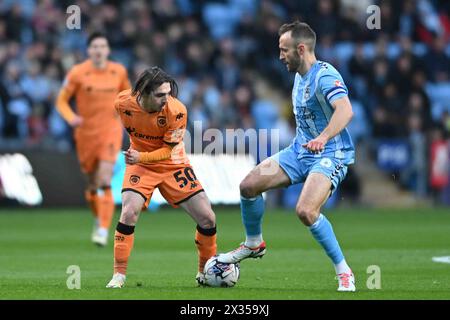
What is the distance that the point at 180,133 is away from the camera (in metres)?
10.5

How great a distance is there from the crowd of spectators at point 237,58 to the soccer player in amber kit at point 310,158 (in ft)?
40.6

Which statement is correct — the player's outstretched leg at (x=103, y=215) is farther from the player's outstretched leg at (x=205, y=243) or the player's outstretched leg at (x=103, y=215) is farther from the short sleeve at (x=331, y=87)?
the short sleeve at (x=331, y=87)

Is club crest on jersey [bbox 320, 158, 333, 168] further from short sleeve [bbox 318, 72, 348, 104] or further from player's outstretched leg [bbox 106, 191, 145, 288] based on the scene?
player's outstretched leg [bbox 106, 191, 145, 288]

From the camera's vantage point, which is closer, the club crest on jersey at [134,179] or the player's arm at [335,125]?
the player's arm at [335,125]

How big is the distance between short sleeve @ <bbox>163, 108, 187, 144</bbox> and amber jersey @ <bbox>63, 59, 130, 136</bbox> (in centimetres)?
567

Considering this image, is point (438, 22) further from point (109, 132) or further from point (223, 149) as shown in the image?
point (109, 132)

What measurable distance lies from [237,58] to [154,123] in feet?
53.0

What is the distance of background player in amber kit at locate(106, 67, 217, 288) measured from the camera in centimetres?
1011

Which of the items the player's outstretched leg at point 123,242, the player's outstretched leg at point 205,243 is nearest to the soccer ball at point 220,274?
the player's outstretched leg at point 205,243

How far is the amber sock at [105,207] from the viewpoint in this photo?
15414 mm

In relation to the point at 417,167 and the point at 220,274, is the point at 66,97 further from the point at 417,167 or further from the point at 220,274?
the point at 417,167

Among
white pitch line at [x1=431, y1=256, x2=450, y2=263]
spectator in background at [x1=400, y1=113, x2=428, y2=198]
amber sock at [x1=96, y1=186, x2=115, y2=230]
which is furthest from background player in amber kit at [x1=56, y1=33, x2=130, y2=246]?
spectator in background at [x1=400, y1=113, x2=428, y2=198]

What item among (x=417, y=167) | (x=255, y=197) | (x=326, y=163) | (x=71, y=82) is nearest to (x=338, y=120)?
(x=326, y=163)
